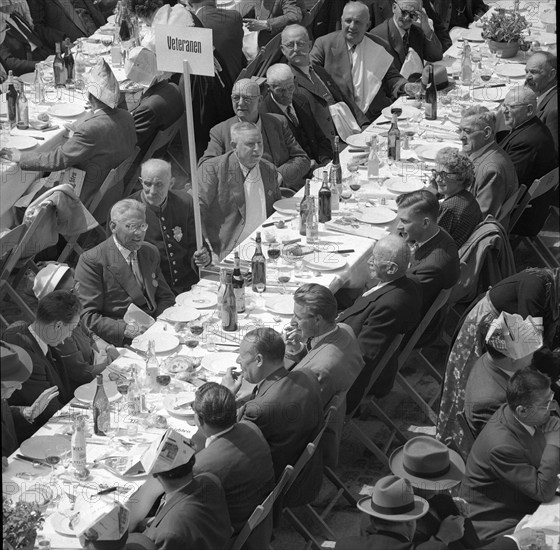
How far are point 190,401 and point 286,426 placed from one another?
0.65 m

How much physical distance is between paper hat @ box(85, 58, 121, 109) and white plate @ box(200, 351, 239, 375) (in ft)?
10.1

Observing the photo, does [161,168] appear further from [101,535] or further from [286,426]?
[101,535]

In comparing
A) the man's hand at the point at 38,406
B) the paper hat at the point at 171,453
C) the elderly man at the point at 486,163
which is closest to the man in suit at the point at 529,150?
the elderly man at the point at 486,163

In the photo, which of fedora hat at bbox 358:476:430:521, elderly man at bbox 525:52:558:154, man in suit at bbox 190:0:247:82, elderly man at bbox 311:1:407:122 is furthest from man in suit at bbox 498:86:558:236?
fedora hat at bbox 358:476:430:521

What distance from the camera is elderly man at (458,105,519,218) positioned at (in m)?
9.51

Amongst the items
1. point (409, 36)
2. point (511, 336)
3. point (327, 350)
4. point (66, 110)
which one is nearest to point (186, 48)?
point (66, 110)

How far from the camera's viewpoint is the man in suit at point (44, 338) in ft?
23.9

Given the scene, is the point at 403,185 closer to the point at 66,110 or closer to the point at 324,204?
the point at 324,204

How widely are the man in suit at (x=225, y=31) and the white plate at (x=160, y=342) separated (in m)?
4.41

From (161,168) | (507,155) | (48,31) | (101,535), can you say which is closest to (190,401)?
(101,535)

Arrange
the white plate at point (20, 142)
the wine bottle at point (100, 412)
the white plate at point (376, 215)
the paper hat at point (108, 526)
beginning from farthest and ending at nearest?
the white plate at point (20, 142) < the white plate at point (376, 215) < the wine bottle at point (100, 412) < the paper hat at point (108, 526)

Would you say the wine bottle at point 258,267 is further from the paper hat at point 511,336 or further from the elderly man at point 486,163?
the elderly man at point 486,163

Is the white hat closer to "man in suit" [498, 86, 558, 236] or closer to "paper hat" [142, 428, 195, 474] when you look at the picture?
"paper hat" [142, 428, 195, 474]

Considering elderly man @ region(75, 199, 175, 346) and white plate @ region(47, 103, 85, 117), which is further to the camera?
white plate @ region(47, 103, 85, 117)
